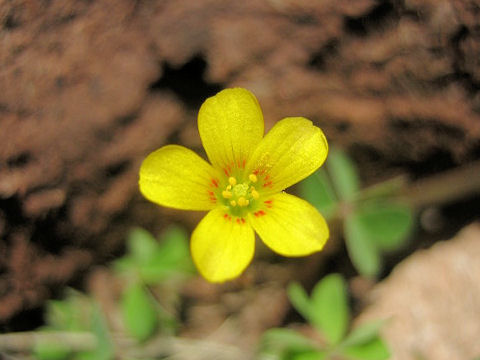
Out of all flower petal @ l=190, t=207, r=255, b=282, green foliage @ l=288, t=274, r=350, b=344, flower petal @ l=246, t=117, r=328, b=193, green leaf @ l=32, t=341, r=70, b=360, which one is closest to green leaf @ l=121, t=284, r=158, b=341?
green leaf @ l=32, t=341, r=70, b=360

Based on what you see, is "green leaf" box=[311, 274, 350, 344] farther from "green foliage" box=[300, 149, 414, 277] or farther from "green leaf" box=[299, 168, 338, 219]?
"green leaf" box=[299, 168, 338, 219]

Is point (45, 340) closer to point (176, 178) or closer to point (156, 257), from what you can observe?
point (156, 257)

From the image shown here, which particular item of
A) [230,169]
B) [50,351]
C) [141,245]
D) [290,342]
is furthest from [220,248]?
[50,351]

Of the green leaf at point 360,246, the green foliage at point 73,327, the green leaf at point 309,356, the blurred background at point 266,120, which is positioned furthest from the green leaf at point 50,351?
the green leaf at point 360,246

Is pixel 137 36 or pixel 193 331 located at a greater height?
pixel 137 36

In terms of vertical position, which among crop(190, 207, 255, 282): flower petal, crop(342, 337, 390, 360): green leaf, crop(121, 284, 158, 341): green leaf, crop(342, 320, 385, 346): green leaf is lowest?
crop(342, 337, 390, 360): green leaf

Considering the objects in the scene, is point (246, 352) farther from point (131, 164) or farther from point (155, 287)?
point (131, 164)

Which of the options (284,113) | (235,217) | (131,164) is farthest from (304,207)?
(131,164)
